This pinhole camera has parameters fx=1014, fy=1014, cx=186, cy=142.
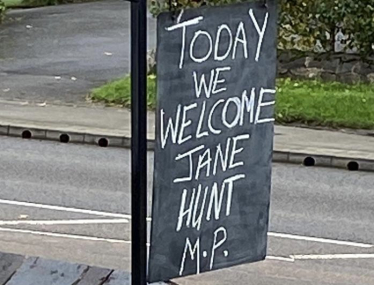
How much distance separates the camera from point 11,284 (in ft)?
12.0

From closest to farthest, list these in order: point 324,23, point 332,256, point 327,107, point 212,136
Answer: point 212,136 < point 332,256 < point 327,107 < point 324,23


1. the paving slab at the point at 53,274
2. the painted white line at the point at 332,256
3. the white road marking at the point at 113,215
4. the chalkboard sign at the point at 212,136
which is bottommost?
the white road marking at the point at 113,215

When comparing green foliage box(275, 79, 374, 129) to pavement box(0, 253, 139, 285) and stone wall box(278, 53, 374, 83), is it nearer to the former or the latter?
stone wall box(278, 53, 374, 83)

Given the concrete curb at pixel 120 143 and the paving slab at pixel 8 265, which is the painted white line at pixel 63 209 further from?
the paving slab at pixel 8 265

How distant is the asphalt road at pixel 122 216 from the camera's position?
654 cm

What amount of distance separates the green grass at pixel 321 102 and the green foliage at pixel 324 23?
78 centimetres

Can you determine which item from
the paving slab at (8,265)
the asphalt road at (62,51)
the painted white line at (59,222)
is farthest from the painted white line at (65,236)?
the asphalt road at (62,51)

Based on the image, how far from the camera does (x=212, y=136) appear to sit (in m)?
3.07

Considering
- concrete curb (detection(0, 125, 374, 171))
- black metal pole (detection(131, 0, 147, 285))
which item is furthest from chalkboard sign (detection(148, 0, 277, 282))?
concrete curb (detection(0, 125, 374, 171))

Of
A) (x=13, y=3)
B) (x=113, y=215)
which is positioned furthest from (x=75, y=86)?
(x=13, y=3)

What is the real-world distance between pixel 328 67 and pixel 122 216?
25.9 feet

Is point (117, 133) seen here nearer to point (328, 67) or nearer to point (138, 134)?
point (328, 67)

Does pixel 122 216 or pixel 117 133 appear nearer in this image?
pixel 122 216

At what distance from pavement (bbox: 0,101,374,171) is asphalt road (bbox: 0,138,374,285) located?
1.04 ft
